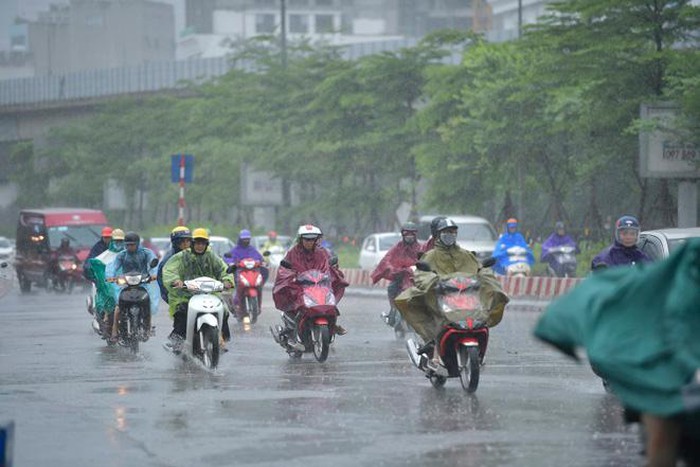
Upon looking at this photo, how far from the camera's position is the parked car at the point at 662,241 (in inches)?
636

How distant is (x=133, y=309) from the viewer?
855 inches

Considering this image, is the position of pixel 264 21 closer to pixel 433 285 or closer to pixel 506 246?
pixel 506 246

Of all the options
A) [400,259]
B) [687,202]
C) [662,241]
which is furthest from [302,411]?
[687,202]

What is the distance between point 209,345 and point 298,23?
14150cm

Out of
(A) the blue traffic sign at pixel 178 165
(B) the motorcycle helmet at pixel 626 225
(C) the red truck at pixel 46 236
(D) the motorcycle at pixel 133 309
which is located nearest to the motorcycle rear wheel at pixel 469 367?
(B) the motorcycle helmet at pixel 626 225

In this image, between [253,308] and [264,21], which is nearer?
[253,308]

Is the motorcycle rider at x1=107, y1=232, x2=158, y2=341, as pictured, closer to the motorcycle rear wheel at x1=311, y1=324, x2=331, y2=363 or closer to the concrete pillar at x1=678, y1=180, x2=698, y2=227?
the motorcycle rear wheel at x1=311, y1=324, x2=331, y2=363

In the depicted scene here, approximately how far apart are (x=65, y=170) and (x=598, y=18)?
185 feet

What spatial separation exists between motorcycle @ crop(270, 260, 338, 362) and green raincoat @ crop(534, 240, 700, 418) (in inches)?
496

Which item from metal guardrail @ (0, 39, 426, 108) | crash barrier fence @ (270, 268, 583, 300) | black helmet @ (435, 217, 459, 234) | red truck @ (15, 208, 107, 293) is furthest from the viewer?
metal guardrail @ (0, 39, 426, 108)

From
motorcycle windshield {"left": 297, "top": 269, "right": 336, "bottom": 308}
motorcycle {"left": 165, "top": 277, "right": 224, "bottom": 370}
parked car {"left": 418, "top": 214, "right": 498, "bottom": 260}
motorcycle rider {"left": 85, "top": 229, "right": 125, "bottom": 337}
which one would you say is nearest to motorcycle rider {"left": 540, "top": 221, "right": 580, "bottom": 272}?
parked car {"left": 418, "top": 214, "right": 498, "bottom": 260}

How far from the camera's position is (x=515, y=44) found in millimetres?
39688

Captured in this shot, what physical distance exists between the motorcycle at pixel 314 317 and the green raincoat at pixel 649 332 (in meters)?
12.6

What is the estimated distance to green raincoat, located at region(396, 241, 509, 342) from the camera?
15.1 metres
